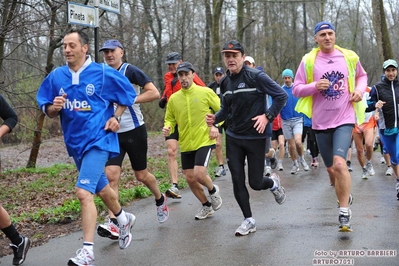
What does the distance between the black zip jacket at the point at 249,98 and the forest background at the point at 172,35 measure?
10.5ft

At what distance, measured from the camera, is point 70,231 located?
23.7 feet

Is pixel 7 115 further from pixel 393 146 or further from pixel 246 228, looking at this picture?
pixel 393 146

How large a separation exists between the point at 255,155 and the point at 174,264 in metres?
1.85

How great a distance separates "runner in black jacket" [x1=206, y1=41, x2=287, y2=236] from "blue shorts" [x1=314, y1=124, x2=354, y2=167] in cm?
A: 62

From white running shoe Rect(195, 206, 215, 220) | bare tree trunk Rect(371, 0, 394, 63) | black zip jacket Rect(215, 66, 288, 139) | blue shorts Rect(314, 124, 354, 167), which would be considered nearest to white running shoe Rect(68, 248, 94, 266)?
black zip jacket Rect(215, 66, 288, 139)

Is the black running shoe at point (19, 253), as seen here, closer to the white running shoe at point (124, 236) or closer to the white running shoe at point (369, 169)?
the white running shoe at point (124, 236)

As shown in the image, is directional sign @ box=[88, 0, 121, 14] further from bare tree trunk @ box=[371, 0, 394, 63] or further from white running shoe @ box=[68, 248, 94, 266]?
bare tree trunk @ box=[371, 0, 394, 63]

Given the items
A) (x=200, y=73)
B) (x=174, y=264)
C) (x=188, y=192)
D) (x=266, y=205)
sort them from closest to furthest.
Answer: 1. (x=174, y=264)
2. (x=266, y=205)
3. (x=188, y=192)
4. (x=200, y=73)

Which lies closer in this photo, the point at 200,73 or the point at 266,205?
the point at 266,205

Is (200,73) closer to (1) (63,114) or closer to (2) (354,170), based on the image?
(2) (354,170)

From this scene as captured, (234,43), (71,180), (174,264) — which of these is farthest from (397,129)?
(71,180)

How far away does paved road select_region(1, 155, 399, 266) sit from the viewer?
5.52 m

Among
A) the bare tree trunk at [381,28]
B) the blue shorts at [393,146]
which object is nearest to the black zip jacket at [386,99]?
the blue shorts at [393,146]

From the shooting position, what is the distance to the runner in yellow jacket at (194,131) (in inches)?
307
